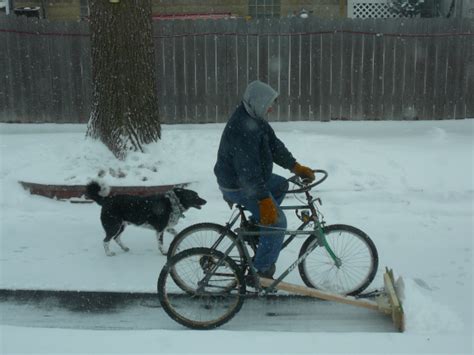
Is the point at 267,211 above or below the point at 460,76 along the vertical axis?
below

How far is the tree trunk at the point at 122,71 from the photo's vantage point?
27.7ft

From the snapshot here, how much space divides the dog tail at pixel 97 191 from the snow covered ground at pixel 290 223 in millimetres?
674

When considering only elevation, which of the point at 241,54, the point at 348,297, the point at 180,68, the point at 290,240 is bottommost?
the point at 348,297

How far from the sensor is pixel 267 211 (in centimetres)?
477

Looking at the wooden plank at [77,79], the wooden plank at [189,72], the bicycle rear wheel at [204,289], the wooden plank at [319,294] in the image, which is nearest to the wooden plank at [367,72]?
the wooden plank at [189,72]

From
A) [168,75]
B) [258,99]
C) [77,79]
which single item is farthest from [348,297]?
[77,79]

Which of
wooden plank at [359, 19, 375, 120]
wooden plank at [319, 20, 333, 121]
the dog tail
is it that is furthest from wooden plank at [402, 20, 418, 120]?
the dog tail

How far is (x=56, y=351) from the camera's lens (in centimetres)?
434

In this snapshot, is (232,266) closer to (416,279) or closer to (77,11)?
(416,279)

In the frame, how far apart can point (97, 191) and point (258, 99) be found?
2.25 metres

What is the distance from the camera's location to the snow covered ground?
4.54m

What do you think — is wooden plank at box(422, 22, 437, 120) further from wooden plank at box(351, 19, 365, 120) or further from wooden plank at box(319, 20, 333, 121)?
wooden plank at box(319, 20, 333, 121)

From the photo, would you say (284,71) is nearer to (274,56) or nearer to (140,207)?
(274,56)

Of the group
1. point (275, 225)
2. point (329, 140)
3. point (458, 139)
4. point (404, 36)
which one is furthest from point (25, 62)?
point (275, 225)
